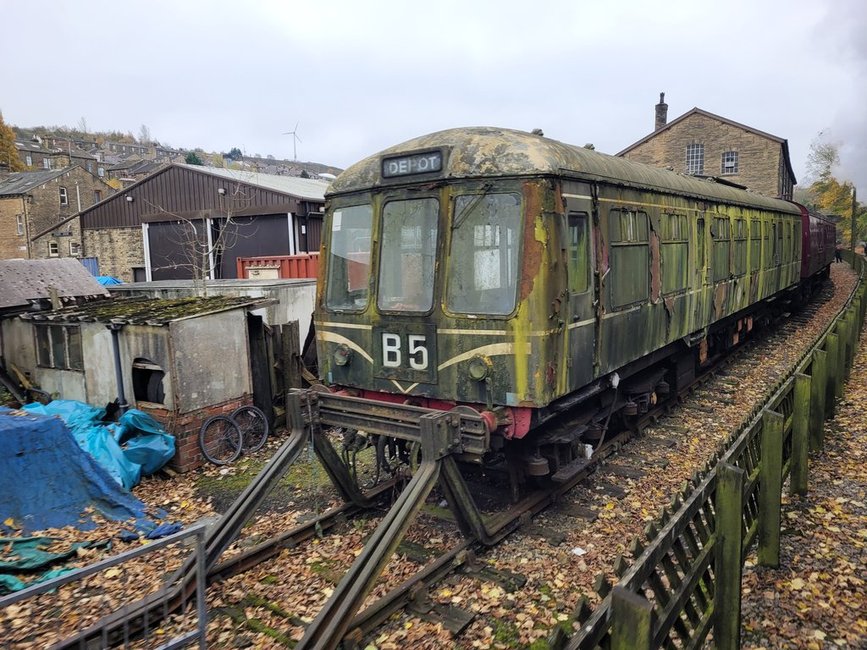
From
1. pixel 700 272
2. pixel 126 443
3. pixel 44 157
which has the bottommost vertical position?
pixel 126 443

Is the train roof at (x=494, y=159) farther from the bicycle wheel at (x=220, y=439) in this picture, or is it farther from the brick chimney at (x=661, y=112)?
the brick chimney at (x=661, y=112)

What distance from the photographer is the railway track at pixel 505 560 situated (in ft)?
14.1

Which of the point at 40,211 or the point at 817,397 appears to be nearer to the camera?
the point at 817,397

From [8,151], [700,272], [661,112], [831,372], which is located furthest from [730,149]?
[8,151]

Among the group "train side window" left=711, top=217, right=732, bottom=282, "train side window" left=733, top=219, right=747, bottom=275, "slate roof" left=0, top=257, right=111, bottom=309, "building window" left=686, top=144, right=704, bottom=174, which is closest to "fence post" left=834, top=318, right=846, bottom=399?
"train side window" left=711, top=217, right=732, bottom=282

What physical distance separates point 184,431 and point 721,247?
886 centimetres

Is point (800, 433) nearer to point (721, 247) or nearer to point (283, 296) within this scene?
point (721, 247)

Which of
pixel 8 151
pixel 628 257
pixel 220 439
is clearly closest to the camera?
pixel 628 257

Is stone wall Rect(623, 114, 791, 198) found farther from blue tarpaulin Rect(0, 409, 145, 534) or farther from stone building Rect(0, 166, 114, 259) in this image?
stone building Rect(0, 166, 114, 259)

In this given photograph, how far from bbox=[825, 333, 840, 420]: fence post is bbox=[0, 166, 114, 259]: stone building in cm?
3637

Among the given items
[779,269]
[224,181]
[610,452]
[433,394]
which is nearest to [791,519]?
[610,452]

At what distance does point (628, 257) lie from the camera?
6707 millimetres

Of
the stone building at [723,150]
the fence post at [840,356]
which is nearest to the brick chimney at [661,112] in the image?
the stone building at [723,150]

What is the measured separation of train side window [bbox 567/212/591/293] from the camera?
552 centimetres
